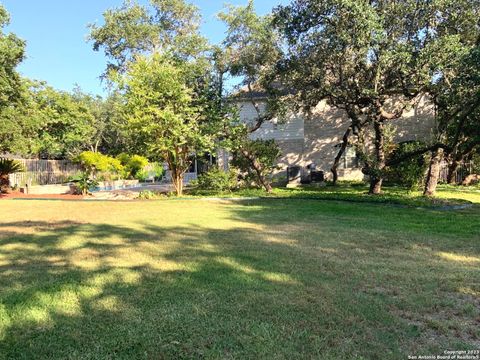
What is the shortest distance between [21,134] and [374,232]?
56.3 ft

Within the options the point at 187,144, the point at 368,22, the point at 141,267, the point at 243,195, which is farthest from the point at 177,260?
the point at 187,144

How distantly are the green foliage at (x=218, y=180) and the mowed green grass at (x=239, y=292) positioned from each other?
9490 millimetres

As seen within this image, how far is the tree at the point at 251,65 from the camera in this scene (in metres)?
17.0

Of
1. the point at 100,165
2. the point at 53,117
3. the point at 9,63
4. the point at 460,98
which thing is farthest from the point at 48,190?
the point at 460,98

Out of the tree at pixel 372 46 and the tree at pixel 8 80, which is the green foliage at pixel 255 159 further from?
the tree at pixel 8 80

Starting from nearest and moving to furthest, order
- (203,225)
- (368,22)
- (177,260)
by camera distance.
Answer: (177,260), (203,225), (368,22)

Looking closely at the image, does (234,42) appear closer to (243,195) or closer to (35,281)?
(243,195)

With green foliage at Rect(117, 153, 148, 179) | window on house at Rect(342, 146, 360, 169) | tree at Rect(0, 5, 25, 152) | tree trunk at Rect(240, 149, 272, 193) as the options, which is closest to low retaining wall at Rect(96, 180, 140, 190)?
green foliage at Rect(117, 153, 148, 179)

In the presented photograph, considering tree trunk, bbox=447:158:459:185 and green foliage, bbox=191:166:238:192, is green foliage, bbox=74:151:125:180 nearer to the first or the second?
green foliage, bbox=191:166:238:192

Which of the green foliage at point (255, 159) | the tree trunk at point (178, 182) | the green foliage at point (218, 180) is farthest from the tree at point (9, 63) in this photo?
the green foliage at point (255, 159)

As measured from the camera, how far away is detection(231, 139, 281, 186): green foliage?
18.6 metres

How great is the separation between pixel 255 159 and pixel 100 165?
31.6ft

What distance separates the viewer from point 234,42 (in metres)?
18.3

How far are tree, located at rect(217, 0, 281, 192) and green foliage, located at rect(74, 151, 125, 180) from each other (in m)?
8.77
